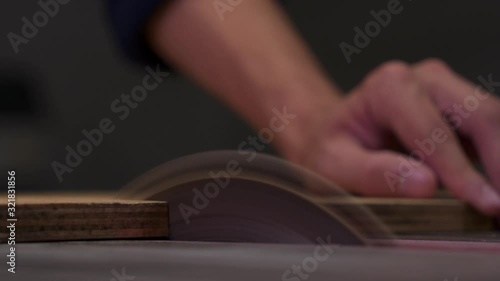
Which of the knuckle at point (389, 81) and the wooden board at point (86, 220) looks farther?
the knuckle at point (389, 81)

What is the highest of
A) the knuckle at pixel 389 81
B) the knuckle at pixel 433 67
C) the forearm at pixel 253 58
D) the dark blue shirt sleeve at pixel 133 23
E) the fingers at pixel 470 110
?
the dark blue shirt sleeve at pixel 133 23

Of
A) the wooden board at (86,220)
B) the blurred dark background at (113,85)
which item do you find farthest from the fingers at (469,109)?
the blurred dark background at (113,85)

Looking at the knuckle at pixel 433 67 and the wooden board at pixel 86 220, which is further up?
the wooden board at pixel 86 220

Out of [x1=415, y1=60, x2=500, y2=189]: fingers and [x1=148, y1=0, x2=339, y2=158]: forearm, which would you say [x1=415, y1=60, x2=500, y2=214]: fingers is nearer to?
[x1=415, y1=60, x2=500, y2=189]: fingers

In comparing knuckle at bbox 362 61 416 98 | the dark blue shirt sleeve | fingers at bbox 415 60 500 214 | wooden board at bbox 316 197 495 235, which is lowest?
wooden board at bbox 316 197 495 235

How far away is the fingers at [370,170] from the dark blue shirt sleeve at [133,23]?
250 millimetres

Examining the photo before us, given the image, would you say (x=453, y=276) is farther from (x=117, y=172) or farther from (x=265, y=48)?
(x=117, y=172)

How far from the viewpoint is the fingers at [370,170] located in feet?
2.16

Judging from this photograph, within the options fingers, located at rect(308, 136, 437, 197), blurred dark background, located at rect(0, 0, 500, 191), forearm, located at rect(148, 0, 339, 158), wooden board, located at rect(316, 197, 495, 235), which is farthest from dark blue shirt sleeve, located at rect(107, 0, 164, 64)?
blurred dark background, located at rect(0, 0, 500, 191)

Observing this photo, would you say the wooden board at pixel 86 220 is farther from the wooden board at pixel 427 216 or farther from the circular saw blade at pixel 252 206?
the wooden board at pixel 427 216

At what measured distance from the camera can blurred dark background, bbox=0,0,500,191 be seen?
5.41 ft

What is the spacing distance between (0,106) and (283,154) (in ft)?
3.16

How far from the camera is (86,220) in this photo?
46cm

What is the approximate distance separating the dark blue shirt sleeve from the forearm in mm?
18
